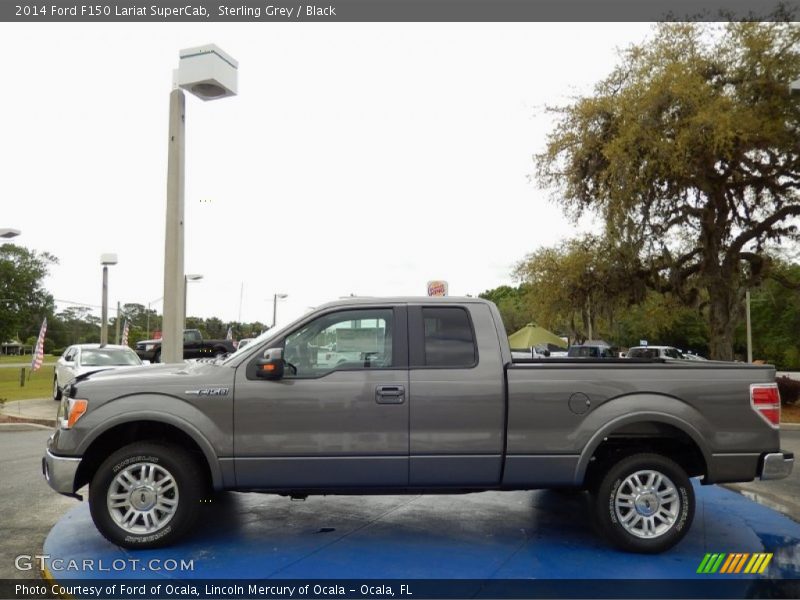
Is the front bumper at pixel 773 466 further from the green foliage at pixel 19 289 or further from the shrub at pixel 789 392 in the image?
the green foliage at pixel 19 289

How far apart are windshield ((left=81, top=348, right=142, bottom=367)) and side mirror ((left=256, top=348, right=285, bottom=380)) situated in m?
12.5

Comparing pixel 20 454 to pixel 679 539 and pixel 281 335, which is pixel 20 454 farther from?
pixel 679 539

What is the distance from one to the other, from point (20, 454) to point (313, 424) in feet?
22.3

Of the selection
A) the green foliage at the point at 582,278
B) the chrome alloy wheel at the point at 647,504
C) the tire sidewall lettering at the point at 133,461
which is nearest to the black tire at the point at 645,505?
the chrome alloy wheel at the point at 647,504

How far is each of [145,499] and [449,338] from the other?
105 inches

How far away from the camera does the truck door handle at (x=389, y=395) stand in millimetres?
5047

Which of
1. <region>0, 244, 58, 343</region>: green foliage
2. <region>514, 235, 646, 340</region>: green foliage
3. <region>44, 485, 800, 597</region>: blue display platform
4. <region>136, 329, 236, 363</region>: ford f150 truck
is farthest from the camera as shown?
<region>0, 244, 58, 343</region>: green foliage

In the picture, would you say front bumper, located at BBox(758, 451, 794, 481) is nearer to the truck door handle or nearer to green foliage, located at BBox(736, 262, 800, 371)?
the truck door handle

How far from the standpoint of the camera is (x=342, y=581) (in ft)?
14.5

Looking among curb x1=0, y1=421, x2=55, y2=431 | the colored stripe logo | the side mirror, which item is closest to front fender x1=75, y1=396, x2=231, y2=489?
the side mirror

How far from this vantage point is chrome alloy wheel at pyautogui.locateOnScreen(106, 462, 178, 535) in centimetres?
500

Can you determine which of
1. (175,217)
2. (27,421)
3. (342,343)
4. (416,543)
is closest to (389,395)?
(342,343)

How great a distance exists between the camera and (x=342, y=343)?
209 inches

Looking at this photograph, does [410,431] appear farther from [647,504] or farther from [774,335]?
[774,335]
